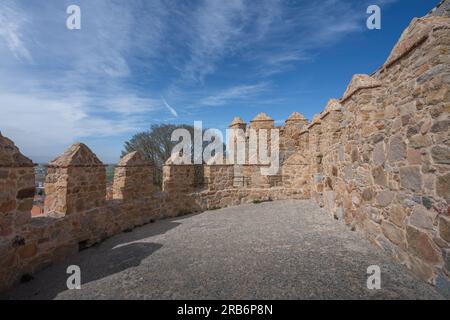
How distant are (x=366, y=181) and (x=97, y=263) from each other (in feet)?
17.7

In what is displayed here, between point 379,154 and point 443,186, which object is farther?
point 379,154

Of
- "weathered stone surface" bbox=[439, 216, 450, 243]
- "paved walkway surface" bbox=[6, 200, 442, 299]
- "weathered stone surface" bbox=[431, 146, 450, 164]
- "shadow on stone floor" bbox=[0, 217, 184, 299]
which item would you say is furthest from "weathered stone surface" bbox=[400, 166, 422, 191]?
"shadow on stone floor" bbox=[0, 217, 184, 299]

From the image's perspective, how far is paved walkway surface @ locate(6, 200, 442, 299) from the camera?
3039 millimetres

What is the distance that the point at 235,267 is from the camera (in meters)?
3.78

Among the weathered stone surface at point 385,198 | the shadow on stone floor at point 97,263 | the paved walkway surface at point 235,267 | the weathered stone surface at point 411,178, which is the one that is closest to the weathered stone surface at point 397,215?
the weathered stone surface at point 385,198

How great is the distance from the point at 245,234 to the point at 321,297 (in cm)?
287

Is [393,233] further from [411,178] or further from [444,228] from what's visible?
[444,228]

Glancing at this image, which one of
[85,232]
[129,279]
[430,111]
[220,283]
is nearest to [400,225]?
[430,111]

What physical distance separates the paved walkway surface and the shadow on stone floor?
0.06ft

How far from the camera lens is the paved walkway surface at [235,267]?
304 cm

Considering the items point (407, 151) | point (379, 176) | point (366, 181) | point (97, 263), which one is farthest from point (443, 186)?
point (97, 263)
